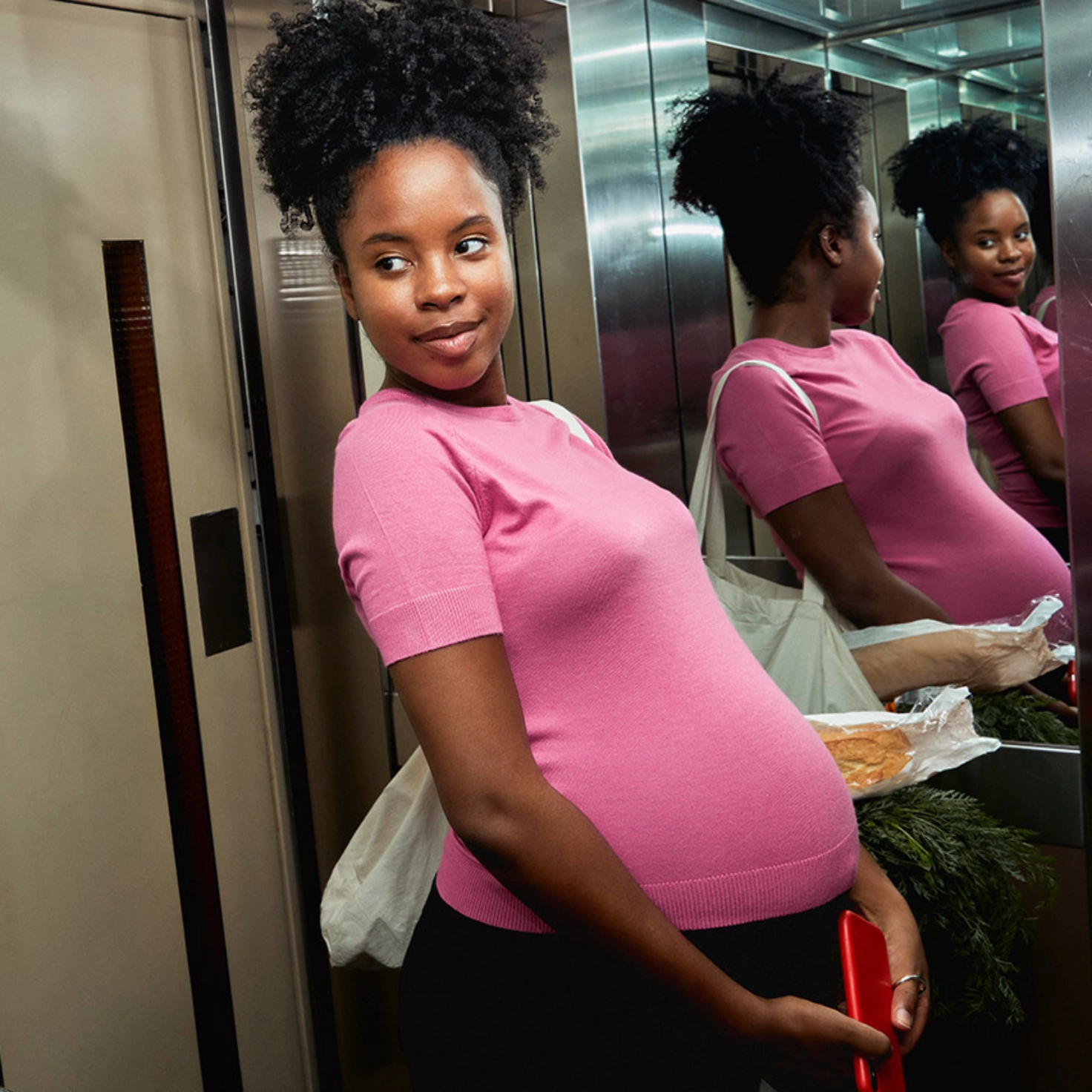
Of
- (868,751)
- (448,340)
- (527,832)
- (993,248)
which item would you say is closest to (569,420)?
(448,340)

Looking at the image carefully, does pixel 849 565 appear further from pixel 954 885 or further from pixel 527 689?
pixel 527 689

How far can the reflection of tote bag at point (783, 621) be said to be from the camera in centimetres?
195

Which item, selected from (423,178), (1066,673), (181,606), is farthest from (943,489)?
(181,606)

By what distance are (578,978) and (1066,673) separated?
3.45 feet

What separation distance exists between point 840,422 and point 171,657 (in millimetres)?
1200

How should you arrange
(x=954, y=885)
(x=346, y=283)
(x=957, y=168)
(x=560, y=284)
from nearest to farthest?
(x=346, y=283) < (x=954, y=885) < (x=957, y=168) < (x=560, y=284)

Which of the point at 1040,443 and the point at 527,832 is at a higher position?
the point at 1040,443

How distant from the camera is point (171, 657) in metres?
2.02

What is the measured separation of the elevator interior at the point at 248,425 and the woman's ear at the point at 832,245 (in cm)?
9

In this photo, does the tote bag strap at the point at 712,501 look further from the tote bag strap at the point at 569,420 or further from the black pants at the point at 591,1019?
the black pants at the point at 591,1019

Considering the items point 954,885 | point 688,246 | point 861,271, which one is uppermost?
point 688,246

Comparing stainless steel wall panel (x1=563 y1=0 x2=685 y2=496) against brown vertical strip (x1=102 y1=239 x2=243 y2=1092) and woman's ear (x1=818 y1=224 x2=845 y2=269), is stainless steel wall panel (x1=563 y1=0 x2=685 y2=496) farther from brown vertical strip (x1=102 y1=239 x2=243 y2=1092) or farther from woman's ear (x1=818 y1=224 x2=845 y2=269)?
brown vertical strip (x1=102 y1=239 x2=243 y2=1092)

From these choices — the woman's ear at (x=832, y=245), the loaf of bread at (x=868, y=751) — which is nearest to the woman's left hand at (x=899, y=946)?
the loaf of bread at (x=868, y=751)

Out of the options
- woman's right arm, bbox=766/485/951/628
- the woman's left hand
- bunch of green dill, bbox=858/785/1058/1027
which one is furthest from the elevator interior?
the woman's left hand
